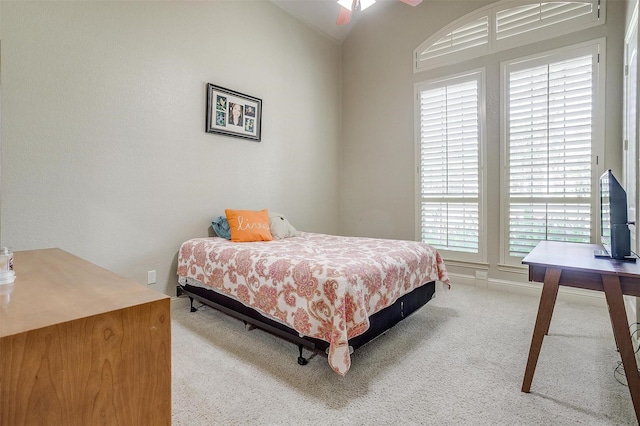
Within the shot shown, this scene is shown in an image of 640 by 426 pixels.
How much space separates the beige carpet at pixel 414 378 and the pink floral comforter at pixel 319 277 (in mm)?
262

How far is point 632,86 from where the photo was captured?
2.33 meters

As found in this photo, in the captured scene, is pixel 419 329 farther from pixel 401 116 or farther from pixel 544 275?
pixel 401 116

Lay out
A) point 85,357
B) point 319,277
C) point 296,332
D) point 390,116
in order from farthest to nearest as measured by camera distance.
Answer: point 390,116
point 296,332
point 319,277
point 85,357

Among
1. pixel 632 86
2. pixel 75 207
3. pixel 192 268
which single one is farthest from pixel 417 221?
pixel 75 207

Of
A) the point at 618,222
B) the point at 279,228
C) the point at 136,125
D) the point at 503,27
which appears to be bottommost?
the point at 279,228

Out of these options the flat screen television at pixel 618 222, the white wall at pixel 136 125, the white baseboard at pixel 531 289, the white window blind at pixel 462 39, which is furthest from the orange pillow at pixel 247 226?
the white window blind at pixel 462 39

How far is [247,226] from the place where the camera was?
118 inches

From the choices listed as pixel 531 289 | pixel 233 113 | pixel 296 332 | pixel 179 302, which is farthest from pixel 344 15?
pixel 531 289

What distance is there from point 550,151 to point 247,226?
3.18 m

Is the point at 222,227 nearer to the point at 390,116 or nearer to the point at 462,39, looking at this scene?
the point at 390,116

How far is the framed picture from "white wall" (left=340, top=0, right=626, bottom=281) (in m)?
1.69

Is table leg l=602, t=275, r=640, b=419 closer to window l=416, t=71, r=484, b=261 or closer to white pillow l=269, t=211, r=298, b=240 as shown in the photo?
window l=416, t=71, r=484, b=261

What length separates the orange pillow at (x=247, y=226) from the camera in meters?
2.94

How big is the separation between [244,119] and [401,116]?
2.11 metres
